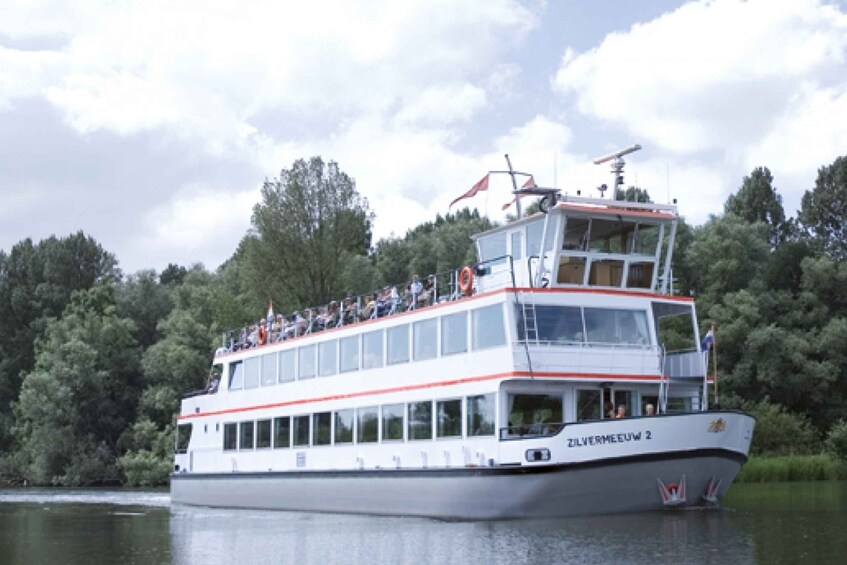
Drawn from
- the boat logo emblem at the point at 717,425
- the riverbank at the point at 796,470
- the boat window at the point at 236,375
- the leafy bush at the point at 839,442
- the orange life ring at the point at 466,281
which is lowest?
the riverbank at the point at 796,470

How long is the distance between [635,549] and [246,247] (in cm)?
4092

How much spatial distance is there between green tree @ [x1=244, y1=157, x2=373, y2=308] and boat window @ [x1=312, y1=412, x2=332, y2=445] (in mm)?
25851

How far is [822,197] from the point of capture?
65.2 metres

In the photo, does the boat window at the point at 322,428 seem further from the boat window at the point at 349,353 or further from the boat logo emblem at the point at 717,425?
Answer: the boat logo emblem at the point at 717,425

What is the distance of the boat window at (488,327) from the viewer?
1036 inches

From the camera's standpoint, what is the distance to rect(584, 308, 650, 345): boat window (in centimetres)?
2686

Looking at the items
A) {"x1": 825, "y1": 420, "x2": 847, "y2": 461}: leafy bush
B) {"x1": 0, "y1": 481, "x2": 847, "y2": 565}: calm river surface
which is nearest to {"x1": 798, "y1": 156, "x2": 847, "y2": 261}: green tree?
{"x1": 825, "y1": 420, "x2": 847, "y2": 461}: leafy bush

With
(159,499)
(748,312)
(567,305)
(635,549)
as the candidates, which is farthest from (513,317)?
(748,312)

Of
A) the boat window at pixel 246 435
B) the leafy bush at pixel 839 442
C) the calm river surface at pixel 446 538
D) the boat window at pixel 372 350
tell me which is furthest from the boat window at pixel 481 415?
the leafy bush at pixel 839 442

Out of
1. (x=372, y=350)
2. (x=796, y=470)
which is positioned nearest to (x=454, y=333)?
(x=372, y=350)

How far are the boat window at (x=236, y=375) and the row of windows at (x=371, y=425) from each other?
1124 millimetres

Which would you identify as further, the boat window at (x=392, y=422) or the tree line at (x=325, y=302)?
the tree line at (x=325, y=302)

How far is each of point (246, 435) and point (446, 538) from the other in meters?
14.1

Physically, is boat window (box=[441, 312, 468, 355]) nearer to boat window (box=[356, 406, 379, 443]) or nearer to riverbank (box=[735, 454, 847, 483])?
boat window (box=[356, 406, 379, 443])
